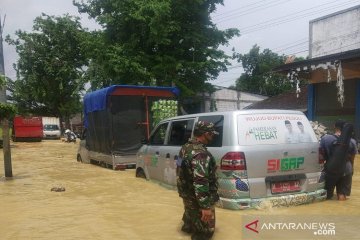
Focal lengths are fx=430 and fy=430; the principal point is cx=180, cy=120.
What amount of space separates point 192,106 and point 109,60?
10301 millimetres

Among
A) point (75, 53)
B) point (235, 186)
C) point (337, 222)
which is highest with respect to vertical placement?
point (75, 53)

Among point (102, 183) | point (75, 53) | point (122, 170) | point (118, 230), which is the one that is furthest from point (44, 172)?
point (75, 53)

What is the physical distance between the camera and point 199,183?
4719mm

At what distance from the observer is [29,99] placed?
5222 centimetres

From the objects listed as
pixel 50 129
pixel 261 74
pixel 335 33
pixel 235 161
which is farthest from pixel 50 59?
pixel 235 161

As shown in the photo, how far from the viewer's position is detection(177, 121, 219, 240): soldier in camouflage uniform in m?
4.72

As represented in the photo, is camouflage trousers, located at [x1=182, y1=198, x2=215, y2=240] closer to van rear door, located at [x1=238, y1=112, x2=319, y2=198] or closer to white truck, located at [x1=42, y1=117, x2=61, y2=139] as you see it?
van rear door, located at [x1=238, y1=112, x2=319, y2=198]

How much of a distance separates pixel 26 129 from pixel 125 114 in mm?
28385

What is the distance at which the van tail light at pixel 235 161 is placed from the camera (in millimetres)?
6293

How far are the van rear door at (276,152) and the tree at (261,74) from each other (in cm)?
3577

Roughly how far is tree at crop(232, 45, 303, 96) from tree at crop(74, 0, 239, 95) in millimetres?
17596

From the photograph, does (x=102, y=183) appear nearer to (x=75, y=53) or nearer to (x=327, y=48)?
(x=327, y=48)

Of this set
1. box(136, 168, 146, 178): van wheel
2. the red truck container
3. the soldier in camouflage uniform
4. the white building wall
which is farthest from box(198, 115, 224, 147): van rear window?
the red truck container

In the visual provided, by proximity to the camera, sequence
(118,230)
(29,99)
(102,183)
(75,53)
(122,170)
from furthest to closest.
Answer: (29,99) < (75,53) < (122,170) < (102,183) < (118,230)
